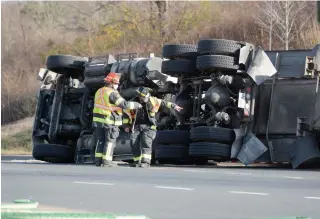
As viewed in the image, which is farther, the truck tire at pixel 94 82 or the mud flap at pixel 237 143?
the truck tire at pixel 94 82

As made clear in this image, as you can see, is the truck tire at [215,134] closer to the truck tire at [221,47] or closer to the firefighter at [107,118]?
the firefighter at [107,118]

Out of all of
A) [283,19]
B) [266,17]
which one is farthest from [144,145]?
[266,17]

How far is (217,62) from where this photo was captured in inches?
650

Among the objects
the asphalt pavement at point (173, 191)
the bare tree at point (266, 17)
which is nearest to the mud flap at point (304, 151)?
the asphalt pavement at point (173, 191)

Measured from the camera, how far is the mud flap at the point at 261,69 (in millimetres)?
16359

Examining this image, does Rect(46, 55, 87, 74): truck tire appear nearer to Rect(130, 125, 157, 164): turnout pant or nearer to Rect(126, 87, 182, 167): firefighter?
Rect(126, 87, 182, 167): firefighter

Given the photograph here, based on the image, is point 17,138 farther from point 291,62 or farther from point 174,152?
point 291,62

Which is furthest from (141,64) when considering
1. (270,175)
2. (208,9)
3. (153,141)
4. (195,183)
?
(208,9)

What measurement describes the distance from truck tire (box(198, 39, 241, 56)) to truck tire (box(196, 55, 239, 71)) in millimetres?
122

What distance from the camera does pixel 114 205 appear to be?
29.2 ft

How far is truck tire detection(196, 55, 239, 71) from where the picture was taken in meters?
16.5

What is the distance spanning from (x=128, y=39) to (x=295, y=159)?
27.1 m

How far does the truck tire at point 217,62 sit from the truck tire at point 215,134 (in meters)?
1.10

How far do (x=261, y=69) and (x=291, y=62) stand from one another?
0.64 meters
